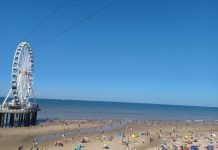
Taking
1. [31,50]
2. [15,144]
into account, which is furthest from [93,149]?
[31,50]

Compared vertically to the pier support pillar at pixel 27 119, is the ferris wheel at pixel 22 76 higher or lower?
higher

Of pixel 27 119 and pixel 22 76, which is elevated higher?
pixel 22 76

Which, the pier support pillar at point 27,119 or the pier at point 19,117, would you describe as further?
the pier support pillar at point 27,119

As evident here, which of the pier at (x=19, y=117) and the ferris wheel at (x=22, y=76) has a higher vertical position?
the ferris wheel at (x=22, y=76)

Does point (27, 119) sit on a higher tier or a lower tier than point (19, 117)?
lower

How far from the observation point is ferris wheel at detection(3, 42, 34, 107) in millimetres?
55469

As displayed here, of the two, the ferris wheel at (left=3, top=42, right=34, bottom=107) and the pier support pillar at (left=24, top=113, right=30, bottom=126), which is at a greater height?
the ferris wheel at (left=3, top=42, right=34, bottom=107)

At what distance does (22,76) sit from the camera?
56.9 metres

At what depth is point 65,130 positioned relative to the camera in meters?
53.2

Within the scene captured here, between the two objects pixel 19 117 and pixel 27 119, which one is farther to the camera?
pixel 27 119

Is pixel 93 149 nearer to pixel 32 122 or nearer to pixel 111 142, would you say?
pixel 111 142

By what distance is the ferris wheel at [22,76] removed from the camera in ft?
182

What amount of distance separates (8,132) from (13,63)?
12.1 metres

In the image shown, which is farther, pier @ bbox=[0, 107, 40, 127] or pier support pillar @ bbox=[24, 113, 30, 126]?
pier support pillar @ bbox=[24, 113, 30, 126]
